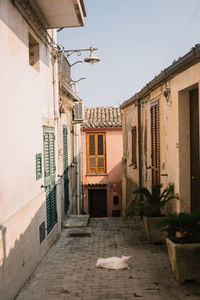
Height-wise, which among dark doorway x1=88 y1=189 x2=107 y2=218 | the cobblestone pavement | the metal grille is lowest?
dark doorway x1=88 y1=189 x2=107 y2=218

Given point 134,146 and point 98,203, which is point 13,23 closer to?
point 134,146

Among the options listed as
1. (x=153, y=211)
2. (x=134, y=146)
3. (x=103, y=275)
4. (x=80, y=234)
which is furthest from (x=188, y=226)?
(x=134, y=146)

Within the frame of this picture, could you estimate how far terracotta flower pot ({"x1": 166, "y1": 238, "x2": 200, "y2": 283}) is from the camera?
5484 mm

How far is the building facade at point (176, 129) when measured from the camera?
6.86m

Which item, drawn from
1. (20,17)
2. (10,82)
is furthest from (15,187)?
(20,17)

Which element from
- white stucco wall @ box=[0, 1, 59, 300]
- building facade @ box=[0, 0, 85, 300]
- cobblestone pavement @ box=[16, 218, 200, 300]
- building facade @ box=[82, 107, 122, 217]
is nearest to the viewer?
white stucco wall @ box=[0, 1, 59, 300]

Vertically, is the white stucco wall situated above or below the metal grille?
above

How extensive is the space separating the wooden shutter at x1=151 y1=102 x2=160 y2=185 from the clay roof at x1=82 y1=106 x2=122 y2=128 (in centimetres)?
1154

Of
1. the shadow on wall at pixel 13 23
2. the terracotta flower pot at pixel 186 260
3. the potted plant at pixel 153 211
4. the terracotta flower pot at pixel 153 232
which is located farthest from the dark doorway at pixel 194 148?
the shadow on wall at pixel 13 23

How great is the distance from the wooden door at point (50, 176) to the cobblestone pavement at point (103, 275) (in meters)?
0.77

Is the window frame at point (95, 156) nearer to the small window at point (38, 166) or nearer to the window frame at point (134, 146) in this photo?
the window frame at point (134, 146)

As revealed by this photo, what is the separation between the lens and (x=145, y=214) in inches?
332

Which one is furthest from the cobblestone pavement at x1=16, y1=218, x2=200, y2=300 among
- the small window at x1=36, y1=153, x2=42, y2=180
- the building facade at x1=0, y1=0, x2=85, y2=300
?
the small window at x1=36, y1=153, x2=42, y2=180

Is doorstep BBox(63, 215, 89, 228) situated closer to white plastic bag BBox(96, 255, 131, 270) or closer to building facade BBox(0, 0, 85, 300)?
building facade BBox(0, 0, 85, 300)
